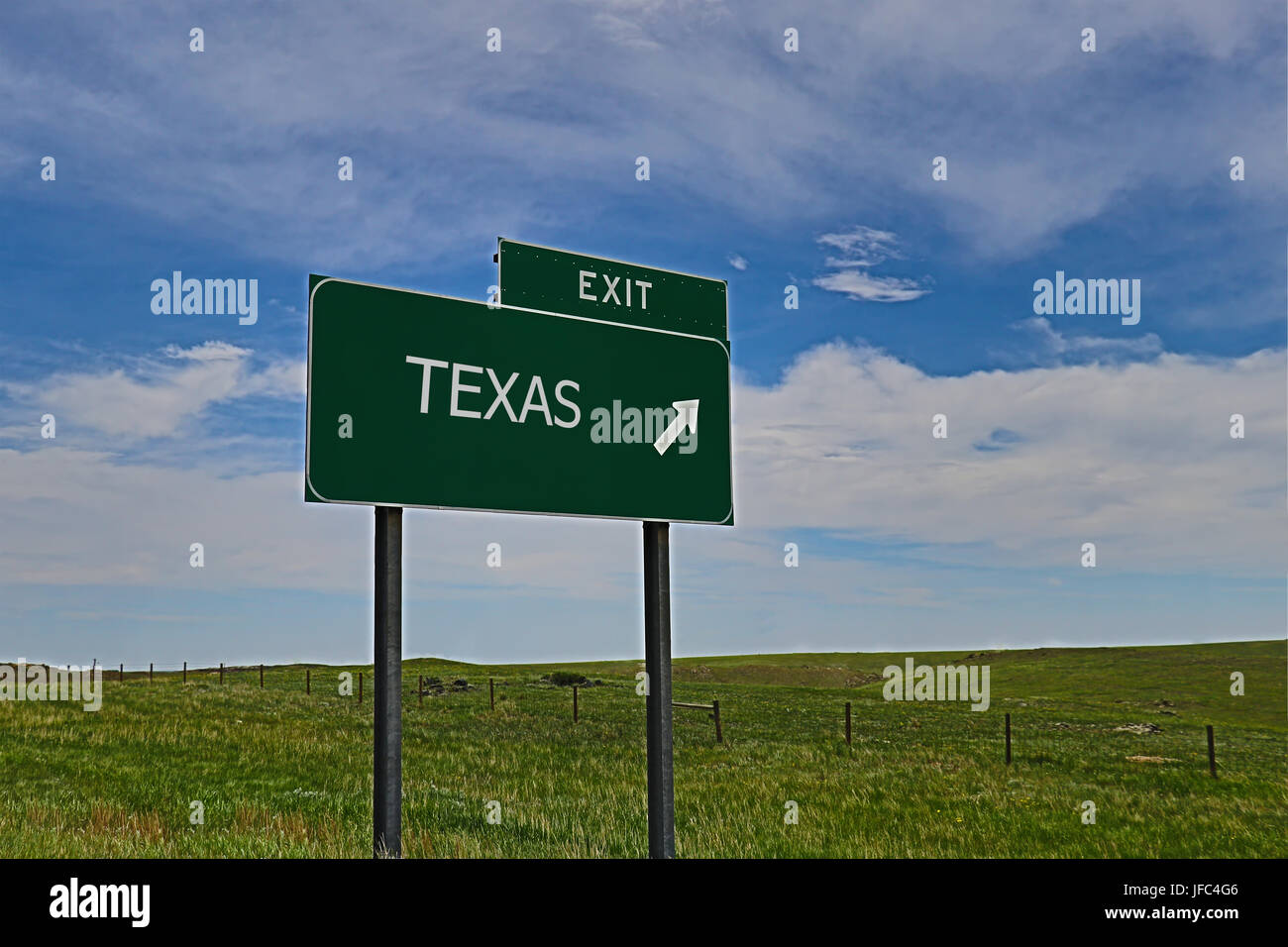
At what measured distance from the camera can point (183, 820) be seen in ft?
38.2

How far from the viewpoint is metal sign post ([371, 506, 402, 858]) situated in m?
7.16

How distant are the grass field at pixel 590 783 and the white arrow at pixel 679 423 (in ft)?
13.3

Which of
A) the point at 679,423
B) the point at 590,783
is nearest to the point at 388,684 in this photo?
the point at 679,423

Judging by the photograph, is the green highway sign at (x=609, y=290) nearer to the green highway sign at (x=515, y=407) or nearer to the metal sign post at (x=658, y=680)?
the green highway sign at (x=515, y=407)

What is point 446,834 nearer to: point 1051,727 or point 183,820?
point 183,820

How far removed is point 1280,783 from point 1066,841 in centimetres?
1241

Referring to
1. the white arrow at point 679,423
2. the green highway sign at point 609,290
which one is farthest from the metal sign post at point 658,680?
the green highway sign at point 609,290

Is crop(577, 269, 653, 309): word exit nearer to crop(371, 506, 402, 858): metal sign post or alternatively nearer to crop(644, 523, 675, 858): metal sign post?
crop(644, 523, 675, 858): metal sign post

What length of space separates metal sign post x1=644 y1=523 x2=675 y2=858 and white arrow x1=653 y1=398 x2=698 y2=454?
738 mm

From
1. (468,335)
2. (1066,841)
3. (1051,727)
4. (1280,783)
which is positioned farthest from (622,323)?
(1051,727)

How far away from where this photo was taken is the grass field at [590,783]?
33.8ft

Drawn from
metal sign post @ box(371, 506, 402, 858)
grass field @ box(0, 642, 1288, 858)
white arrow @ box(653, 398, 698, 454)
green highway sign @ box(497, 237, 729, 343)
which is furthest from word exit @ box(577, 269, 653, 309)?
grass field @ box(0, 642, 1288, 858)

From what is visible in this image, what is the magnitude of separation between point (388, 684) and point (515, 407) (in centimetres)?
240

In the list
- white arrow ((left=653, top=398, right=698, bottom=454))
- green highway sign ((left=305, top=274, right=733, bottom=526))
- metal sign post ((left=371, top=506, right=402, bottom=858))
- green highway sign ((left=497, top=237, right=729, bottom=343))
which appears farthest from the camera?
white arrow ((left=653, top=398, right=698, bottom=454))
